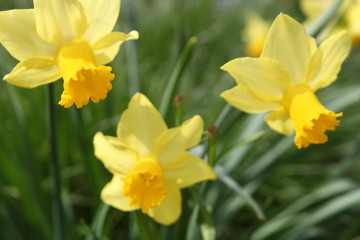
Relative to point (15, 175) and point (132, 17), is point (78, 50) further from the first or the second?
point (15, 175)

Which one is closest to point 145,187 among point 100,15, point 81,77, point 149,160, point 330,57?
point 149,160

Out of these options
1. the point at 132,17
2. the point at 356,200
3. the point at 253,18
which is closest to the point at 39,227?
the point at 132,17

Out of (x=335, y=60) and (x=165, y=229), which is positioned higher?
(x=335, y=60)

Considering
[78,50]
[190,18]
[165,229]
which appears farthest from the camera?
[190,18]

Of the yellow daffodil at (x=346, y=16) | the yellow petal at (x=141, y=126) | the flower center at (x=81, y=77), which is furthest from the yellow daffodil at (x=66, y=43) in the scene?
the yellow daffodil at (x=346, y=16)

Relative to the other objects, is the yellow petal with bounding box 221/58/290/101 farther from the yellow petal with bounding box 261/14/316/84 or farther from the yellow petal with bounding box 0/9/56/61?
the yellow petal with bounding box 0/9/56/61

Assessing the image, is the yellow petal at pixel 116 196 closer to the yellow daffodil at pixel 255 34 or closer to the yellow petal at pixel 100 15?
the yellow petal at pixel 100 15

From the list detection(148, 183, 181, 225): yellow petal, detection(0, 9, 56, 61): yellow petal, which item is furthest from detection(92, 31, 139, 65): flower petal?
detection(148, 183, 181, 225): yellow petal

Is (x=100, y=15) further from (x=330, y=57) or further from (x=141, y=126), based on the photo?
(x=330, y=57)
